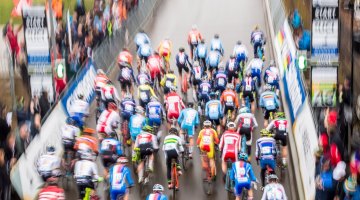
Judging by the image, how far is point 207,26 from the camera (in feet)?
93.5

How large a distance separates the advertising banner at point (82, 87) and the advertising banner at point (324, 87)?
6406 millimetres

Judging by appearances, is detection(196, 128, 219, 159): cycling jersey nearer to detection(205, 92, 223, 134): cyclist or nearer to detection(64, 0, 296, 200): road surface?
detection(205, 92, 223, 134): cyclist

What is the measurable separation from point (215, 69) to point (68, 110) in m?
5.23

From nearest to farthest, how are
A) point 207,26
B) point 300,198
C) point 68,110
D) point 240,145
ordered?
1. point 300,198
2. point 240,145
3. point 68,110
4. point 207,26

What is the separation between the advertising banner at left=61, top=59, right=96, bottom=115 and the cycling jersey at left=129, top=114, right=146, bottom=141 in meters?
2.13

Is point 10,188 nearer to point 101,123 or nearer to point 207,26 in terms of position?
point 101,123

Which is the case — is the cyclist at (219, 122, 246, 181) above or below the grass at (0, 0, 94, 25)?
below

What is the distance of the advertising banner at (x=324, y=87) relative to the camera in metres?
13.5

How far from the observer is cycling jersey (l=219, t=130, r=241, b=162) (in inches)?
554

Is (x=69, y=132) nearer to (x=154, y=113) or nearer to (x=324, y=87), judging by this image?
(x=154, y=113)

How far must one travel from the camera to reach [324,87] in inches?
531

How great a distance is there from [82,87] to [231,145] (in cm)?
607

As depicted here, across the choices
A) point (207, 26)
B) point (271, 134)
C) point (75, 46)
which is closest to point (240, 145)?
point (271, 134)

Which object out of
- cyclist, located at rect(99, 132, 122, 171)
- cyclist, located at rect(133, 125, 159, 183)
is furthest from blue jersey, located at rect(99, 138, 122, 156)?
cyclist, located at rect(133, 125, 159, 183)
